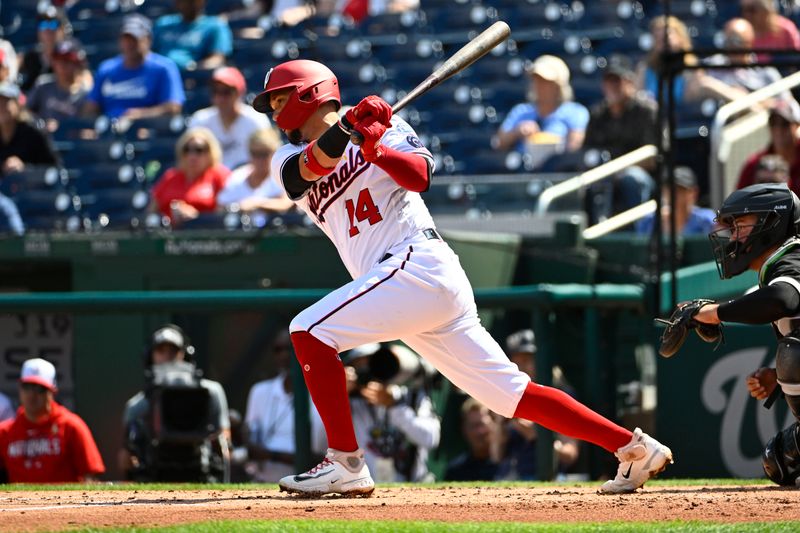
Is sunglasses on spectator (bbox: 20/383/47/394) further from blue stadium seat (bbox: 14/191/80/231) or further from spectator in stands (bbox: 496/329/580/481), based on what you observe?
blue stadium seat (bbox: 14/191/80/231)

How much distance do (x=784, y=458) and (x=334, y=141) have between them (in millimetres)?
2009

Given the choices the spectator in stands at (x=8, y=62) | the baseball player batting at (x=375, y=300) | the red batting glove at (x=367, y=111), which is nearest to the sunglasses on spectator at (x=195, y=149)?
the spectator in stands at (x=8, y=62)

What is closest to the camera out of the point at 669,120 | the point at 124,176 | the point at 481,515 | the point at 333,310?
the point at 481,515

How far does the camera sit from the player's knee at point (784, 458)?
5.25m

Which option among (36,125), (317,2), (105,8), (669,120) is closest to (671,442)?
(669,120)

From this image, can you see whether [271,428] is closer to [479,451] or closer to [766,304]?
[479,451]

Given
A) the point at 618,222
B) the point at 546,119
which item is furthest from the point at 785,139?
the point at 546,119

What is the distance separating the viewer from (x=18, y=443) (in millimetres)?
7477

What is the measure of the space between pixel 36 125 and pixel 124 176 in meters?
0.78

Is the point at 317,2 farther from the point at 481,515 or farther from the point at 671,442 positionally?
the point at 481,515

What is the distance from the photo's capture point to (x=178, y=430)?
7.33m

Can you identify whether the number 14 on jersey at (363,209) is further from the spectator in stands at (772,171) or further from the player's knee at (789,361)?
the spectator in stands at (772,171)

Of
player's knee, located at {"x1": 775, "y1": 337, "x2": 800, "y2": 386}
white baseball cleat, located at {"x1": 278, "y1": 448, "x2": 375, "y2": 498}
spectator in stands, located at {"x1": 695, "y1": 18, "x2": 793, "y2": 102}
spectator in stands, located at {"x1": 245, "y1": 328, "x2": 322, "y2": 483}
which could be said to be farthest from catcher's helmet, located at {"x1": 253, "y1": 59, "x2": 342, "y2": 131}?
spectator in stands, located at {"x1": 695, "y1": 18, "x2": 793, "y2": 102}

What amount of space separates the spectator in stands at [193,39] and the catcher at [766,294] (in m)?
7.98
